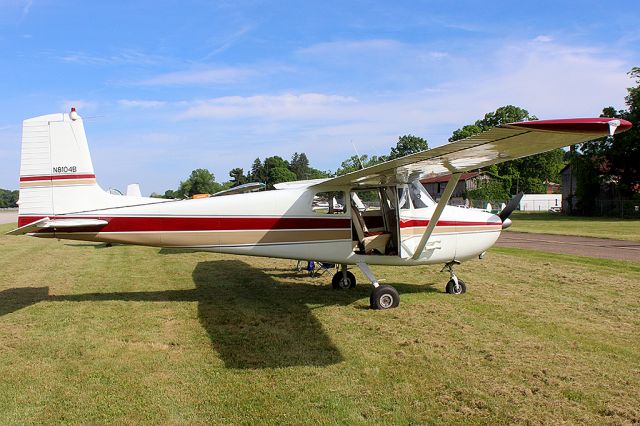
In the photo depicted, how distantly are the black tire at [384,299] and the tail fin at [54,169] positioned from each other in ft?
15.2

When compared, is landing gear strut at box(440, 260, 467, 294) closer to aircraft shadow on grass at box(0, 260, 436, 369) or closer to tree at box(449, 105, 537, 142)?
aircraft shadow on grass at box(0, 260, 436, 369)

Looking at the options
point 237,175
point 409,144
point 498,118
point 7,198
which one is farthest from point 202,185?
point 7,198

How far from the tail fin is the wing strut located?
17.2 ft

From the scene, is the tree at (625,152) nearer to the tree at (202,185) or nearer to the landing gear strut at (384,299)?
the landing gear strut at (384,299)

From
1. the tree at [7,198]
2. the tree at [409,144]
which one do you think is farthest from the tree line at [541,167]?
the tree at [7,198]

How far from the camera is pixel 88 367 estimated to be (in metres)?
4.96

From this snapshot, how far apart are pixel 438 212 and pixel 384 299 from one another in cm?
161

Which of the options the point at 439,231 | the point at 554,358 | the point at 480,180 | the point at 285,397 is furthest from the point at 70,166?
the point at 480,180

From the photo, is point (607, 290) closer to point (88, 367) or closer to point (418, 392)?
point (418, 392)

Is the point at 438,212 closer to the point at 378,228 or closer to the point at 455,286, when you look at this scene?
the point at 378,228

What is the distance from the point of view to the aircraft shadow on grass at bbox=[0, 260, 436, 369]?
528 centimetres

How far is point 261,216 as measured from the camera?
24.7ft

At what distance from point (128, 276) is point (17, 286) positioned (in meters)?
2.13

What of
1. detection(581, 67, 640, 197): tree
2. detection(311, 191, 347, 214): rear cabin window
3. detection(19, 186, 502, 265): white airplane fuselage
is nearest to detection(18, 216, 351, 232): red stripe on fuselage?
detection(19, 186, 502, 265): white airplane fuselage
